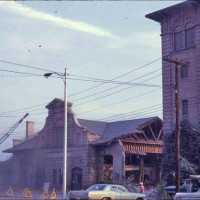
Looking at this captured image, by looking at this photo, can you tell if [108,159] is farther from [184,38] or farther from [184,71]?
[184,38]

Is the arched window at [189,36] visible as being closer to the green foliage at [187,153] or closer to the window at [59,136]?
the green foliage at [187,153]

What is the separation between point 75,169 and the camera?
55.8 meters

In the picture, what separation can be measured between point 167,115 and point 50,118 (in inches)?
766

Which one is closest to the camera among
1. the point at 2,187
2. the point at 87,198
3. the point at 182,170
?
the point at 87,198

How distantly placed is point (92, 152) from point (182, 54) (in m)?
15.9

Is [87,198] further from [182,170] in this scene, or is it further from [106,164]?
[106,164]

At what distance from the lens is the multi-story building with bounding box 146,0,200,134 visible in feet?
147

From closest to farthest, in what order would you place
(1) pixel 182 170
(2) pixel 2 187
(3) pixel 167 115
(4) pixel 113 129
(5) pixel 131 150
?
1. (1) pixel 182 170
2. (3) pixel 167 115
3. (5) pixel 131 150
4. (4) pixel 113 129
5. (2) pixel 2 187

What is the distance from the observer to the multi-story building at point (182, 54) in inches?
1764

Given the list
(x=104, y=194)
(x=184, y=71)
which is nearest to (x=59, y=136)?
(x=184, y=71)

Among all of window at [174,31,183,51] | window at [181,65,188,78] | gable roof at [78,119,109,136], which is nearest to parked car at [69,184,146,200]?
window at [181,65,188,78]

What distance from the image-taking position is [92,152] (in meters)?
54.1

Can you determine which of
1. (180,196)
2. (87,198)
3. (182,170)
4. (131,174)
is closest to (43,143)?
(131,174)

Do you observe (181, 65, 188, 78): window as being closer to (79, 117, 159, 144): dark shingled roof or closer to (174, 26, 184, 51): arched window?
(174, 26, 184, 51): arched window
